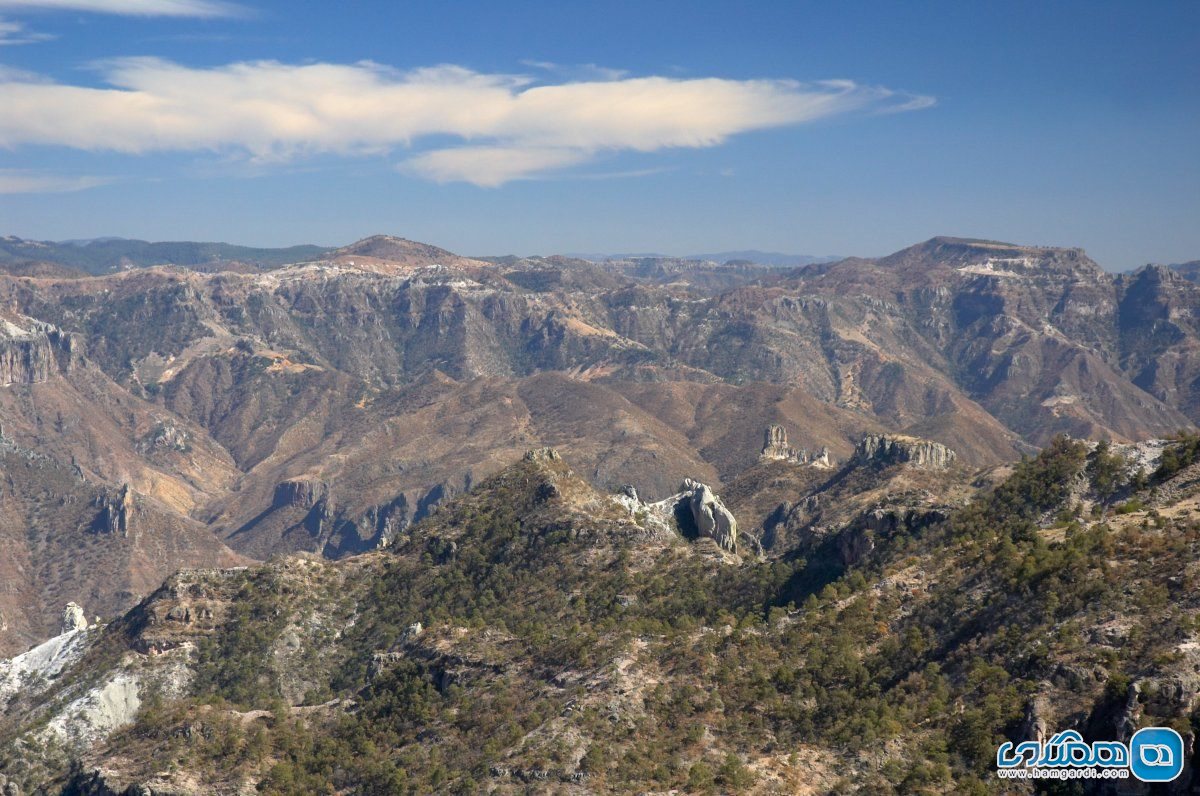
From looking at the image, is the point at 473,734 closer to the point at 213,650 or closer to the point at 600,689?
the point at 600,689

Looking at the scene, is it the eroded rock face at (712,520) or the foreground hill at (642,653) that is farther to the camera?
the eroded rock face at (712,520)

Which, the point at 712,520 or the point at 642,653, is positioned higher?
the point at 642,653

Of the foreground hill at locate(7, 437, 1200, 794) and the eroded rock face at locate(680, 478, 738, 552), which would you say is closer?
the foreground hill at locate(7, 437, 1200, 794)

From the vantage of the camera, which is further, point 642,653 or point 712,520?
point 712,520
